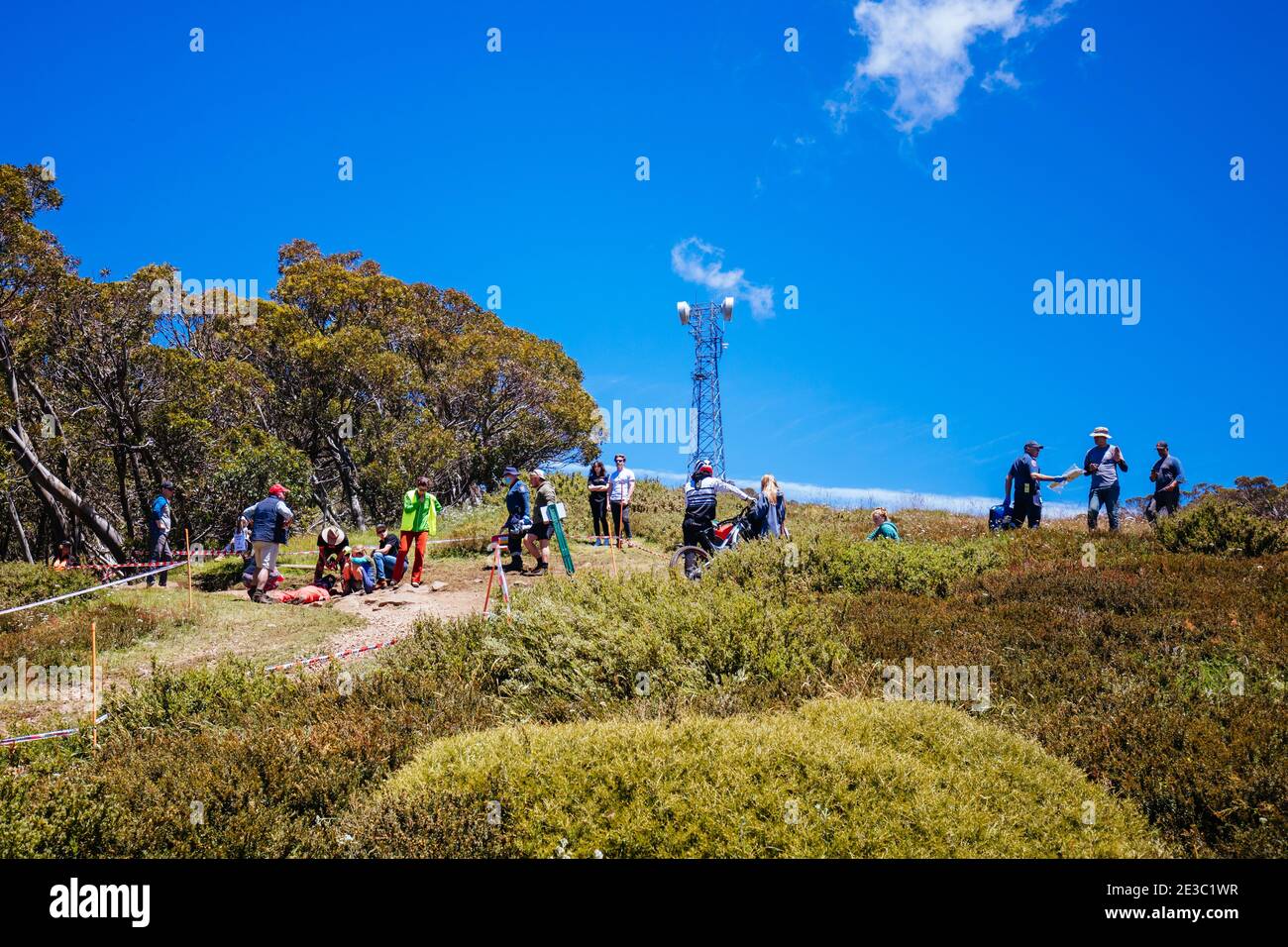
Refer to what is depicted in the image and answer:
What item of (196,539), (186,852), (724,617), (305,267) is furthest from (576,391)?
(186,852)

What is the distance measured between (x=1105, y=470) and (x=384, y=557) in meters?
13.3

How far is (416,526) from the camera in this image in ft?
48.9

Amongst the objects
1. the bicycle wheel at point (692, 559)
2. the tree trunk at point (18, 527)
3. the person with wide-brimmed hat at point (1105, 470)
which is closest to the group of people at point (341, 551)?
the bicycle wheel at point (692, 559)

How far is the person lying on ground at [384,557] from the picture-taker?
49.4ft

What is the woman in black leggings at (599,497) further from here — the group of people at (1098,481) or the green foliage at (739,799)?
the green foliage at (739,799)

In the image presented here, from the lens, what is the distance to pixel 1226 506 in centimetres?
1192

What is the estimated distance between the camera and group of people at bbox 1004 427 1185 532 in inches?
554

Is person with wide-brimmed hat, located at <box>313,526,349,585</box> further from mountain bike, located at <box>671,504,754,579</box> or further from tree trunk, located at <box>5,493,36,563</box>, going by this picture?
tree trunk, located at <box>5,493,36,563</box>

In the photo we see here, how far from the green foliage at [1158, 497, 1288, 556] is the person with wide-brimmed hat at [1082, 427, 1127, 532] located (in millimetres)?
1845

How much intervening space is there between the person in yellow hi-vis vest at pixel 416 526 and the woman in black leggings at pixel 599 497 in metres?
4.27

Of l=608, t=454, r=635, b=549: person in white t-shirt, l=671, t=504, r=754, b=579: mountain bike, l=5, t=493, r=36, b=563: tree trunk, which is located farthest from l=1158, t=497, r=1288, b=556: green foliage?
l=5, t=493, r=36, b=563: tree trunk

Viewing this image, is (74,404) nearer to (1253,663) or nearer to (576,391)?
(576,391)

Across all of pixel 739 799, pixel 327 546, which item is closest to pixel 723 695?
pixel 739 799
